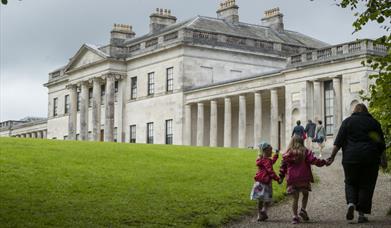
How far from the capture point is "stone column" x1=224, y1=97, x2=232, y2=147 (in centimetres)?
5347

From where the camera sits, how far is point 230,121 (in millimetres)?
54031

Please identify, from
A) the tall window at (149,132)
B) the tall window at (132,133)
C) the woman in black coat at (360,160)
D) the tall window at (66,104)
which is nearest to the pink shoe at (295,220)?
the woman in black coat at (360,160)

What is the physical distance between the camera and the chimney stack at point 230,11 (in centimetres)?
6406

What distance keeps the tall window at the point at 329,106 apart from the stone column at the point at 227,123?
9608 mm

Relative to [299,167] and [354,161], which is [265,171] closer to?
[299,167]

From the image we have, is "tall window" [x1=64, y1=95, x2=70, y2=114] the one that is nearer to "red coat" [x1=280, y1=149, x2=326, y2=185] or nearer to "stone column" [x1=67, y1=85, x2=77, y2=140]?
"stone column" [x1=67, y1=85, x2=77, y2=140]

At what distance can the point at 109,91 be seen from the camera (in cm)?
6494

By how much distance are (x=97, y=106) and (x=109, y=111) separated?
3.10m

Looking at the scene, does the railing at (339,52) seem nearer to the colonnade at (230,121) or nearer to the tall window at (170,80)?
the colonnade at (230,121)

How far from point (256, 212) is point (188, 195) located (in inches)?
72.3

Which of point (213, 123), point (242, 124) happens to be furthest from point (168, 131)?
point (242, 124)

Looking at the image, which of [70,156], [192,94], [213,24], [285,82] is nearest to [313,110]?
[285,82]

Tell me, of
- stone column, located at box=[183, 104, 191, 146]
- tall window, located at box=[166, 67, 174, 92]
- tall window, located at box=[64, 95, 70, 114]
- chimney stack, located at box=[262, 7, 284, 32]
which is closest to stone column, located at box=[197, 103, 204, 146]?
Answer: stone column, located at box=[183, 104, 191, 146]

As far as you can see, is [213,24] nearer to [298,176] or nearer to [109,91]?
[109,91]
